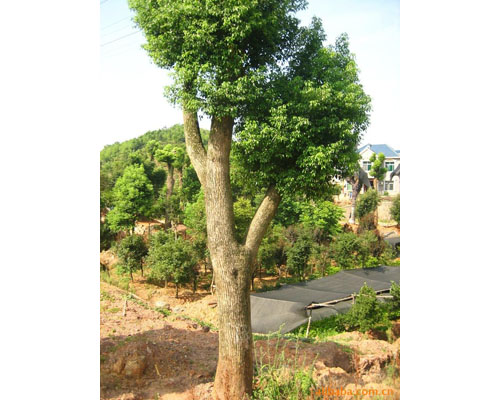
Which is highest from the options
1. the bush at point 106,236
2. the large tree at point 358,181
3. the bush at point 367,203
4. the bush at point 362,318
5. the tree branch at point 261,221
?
the large tree at point 358,181

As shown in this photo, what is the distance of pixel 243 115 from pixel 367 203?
5.99 meters

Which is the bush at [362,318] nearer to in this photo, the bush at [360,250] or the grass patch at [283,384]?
the grass patch at [283,384]

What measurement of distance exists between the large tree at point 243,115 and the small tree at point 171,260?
15.3 feet

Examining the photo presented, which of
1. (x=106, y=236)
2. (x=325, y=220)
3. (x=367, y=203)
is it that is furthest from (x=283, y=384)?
(x=325, y=220)

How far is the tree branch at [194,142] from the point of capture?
11.7 ft

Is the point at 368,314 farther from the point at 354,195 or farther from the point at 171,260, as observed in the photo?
the point at 171,260

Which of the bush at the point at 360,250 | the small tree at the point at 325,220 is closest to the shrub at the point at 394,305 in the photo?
the bush at the point at 360,250

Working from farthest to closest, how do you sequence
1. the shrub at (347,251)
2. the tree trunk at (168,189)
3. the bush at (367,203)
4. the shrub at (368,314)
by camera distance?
the shrub at (347,251), the tree trunk at (168,189), the bush at (367,203), the shrub at (368,314)

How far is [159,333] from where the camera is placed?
4918 mm

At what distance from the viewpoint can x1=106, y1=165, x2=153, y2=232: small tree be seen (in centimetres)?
769

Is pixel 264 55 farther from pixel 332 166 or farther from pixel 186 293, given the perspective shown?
pixel 186 293

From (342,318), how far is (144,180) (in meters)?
5.28

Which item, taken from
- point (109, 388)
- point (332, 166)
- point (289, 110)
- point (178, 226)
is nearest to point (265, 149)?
point (289, 110)

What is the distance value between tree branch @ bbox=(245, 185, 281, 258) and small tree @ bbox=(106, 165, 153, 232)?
16.4 feet
